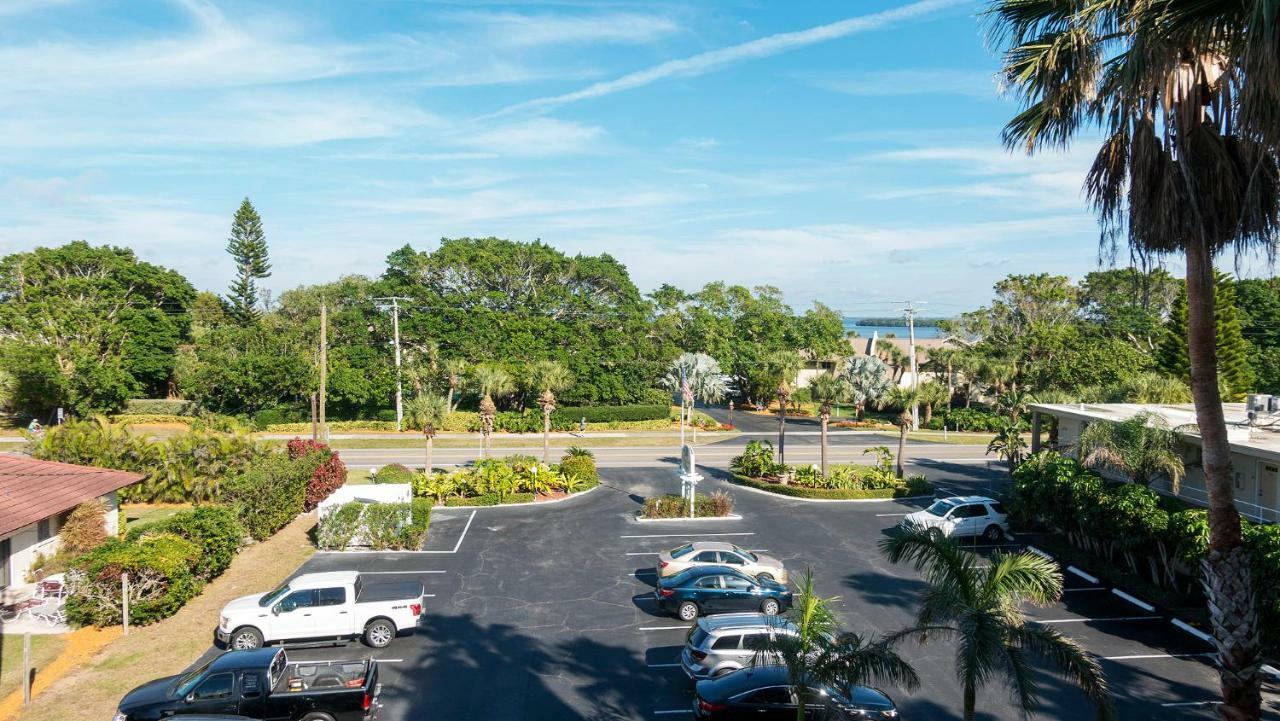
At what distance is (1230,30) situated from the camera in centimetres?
811

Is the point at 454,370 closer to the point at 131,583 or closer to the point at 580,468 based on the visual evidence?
the point at 580,468

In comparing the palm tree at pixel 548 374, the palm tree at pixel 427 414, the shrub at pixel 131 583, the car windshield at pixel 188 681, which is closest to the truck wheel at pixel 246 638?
the shrub at pixel 131 583

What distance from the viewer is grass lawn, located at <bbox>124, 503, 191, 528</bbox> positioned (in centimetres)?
2783

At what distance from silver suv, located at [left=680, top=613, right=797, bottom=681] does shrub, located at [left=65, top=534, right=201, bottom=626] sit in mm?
13386

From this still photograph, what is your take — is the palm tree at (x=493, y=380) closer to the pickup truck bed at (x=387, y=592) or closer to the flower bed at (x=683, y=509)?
the flower bed at (x=683, y=509)

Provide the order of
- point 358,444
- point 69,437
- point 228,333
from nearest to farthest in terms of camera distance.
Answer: point 69,437, point 358,444, point 228,333

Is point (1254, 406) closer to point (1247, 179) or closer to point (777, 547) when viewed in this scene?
point (777, 547)

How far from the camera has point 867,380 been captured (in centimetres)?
5988

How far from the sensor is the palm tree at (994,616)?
985cm

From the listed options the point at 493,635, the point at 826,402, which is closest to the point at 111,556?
the point at 493,635

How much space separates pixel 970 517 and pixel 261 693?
22.7m

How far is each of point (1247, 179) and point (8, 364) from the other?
63.6 meters

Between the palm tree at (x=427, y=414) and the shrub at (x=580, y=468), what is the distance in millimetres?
6047

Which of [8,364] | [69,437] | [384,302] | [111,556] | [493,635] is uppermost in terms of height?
[384,302]
